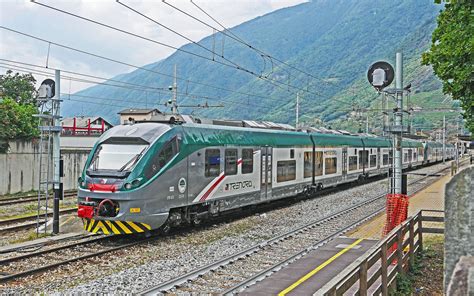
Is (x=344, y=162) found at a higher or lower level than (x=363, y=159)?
lower

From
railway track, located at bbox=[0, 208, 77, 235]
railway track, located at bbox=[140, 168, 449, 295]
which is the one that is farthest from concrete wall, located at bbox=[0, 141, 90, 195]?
railway track, located at bbox=[140, 168, 449, 295]

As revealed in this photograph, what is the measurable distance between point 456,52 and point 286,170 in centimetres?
981

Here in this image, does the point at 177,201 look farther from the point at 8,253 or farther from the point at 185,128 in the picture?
the point at 8,253

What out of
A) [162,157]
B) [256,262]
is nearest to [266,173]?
[162,157]

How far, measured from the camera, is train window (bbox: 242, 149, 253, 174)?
17391 mm

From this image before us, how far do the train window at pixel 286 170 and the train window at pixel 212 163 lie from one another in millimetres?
4952

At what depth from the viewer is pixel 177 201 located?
45.2 feet

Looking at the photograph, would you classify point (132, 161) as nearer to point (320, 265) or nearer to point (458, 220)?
point (320, 265)

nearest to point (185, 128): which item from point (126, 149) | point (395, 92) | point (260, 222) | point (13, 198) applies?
Result: point (126, 149)

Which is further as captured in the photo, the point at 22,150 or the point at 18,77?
the point at 18,77

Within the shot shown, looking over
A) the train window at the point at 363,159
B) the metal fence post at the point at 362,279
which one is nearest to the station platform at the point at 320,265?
the metal fence post at the point at 362,279

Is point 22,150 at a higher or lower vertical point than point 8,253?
higher

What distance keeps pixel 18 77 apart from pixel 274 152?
132ft

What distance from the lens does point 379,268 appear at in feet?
26.7
